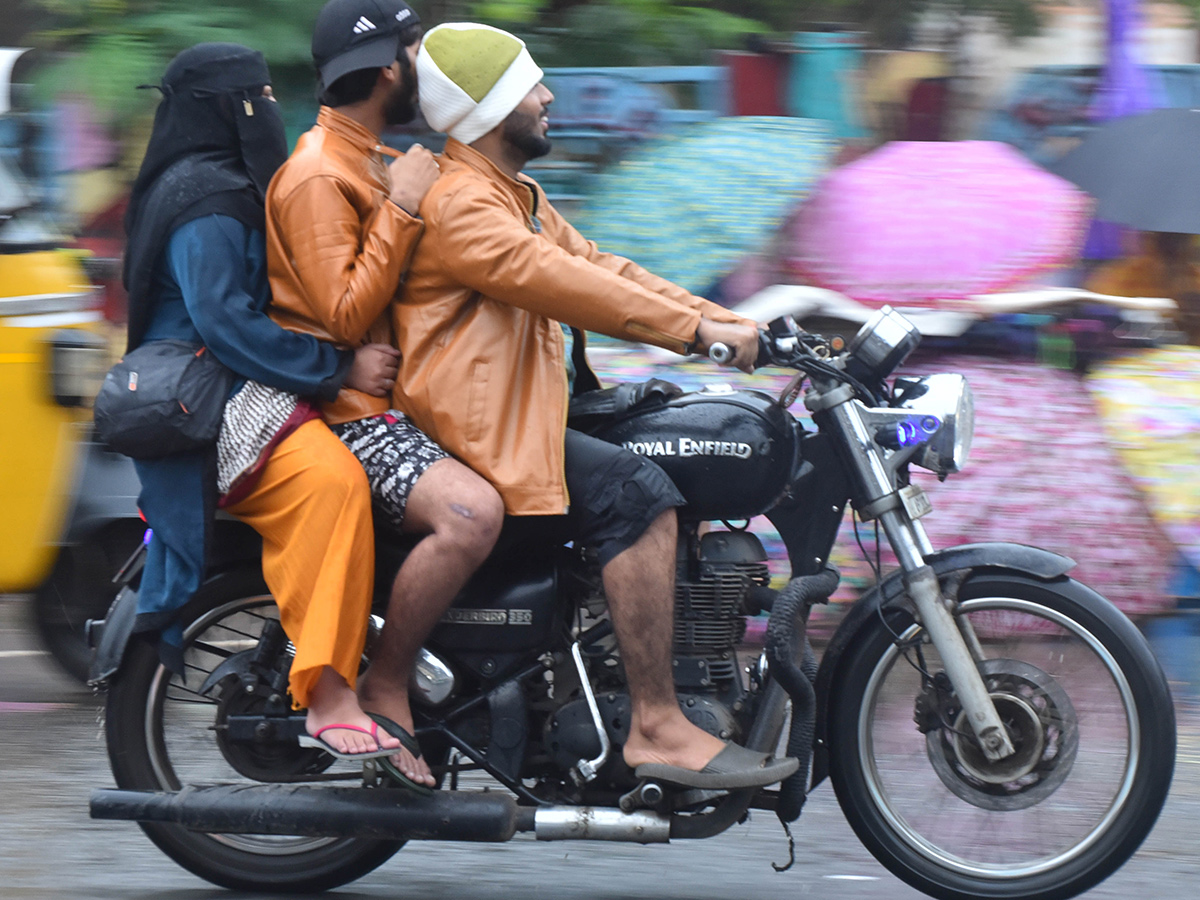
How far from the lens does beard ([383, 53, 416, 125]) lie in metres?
3.58

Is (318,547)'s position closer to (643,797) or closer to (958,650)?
(643,797)

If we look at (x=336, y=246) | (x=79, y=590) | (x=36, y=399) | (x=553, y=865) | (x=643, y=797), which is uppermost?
(x=336, y=246)

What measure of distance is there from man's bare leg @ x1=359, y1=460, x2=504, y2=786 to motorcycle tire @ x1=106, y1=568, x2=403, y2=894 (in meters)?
0.31

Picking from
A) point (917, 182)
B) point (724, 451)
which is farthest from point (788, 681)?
point (917, 182)

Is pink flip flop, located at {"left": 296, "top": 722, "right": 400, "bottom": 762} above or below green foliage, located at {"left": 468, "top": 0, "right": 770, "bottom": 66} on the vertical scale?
below

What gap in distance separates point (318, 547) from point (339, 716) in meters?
0.38

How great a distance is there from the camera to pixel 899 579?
3.46 meters

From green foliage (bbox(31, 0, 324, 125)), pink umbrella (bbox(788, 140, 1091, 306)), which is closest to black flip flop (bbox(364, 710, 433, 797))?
pink umbrella (bbox(788, 140, 1091, 306))

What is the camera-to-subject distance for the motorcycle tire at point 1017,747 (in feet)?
11.1

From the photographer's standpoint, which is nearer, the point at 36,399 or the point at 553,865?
the point at 553,865

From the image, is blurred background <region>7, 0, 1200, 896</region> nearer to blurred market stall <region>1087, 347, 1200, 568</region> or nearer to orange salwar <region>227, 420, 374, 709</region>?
blurred market stall <region>1087, 347, 1200, 568</region>

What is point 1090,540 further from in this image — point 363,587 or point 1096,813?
point 363,587

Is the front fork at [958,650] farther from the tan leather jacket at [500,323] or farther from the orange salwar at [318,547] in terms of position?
the orange salwar at [318,547]

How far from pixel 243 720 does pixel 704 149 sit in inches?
156
